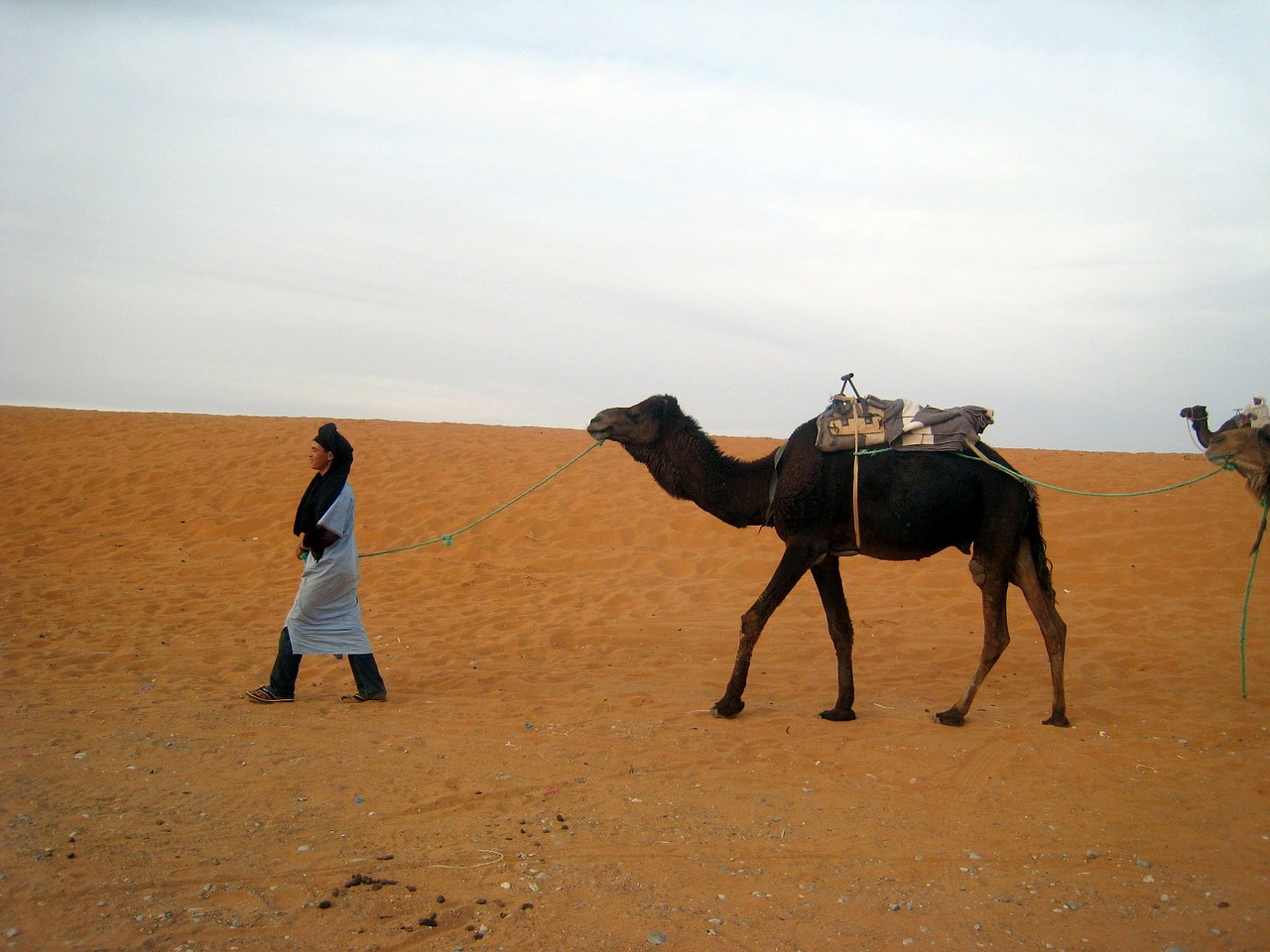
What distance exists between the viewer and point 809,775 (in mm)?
5660

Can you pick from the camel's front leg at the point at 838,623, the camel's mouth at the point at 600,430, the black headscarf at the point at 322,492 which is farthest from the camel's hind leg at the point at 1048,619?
the black headscarf at the point at 322,492

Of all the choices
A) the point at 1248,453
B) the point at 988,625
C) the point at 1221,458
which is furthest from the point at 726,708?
the point at 1248,453

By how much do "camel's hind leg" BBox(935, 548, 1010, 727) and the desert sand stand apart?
0.75ft

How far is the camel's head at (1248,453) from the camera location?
5906 millimetres

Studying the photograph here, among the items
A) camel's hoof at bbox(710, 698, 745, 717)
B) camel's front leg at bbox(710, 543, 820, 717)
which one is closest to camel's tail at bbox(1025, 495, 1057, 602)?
camel's front leg at bbox(710, 543, 820, 717)

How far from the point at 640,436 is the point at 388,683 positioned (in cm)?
302

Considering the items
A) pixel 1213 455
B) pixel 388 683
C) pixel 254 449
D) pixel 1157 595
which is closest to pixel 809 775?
pixel 1213 455

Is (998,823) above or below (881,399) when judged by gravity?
below

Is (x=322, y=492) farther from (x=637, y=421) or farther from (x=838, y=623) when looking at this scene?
(x=838, y=623)

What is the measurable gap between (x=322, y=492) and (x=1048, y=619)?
17.8 feet

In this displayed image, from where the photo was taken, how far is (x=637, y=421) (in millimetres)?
7402

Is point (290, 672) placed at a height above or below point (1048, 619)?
below

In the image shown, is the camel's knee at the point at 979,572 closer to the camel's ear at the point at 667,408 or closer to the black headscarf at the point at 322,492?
the camel's ear at the point at 667,408

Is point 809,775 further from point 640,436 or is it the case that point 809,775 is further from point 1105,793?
point 640,436
